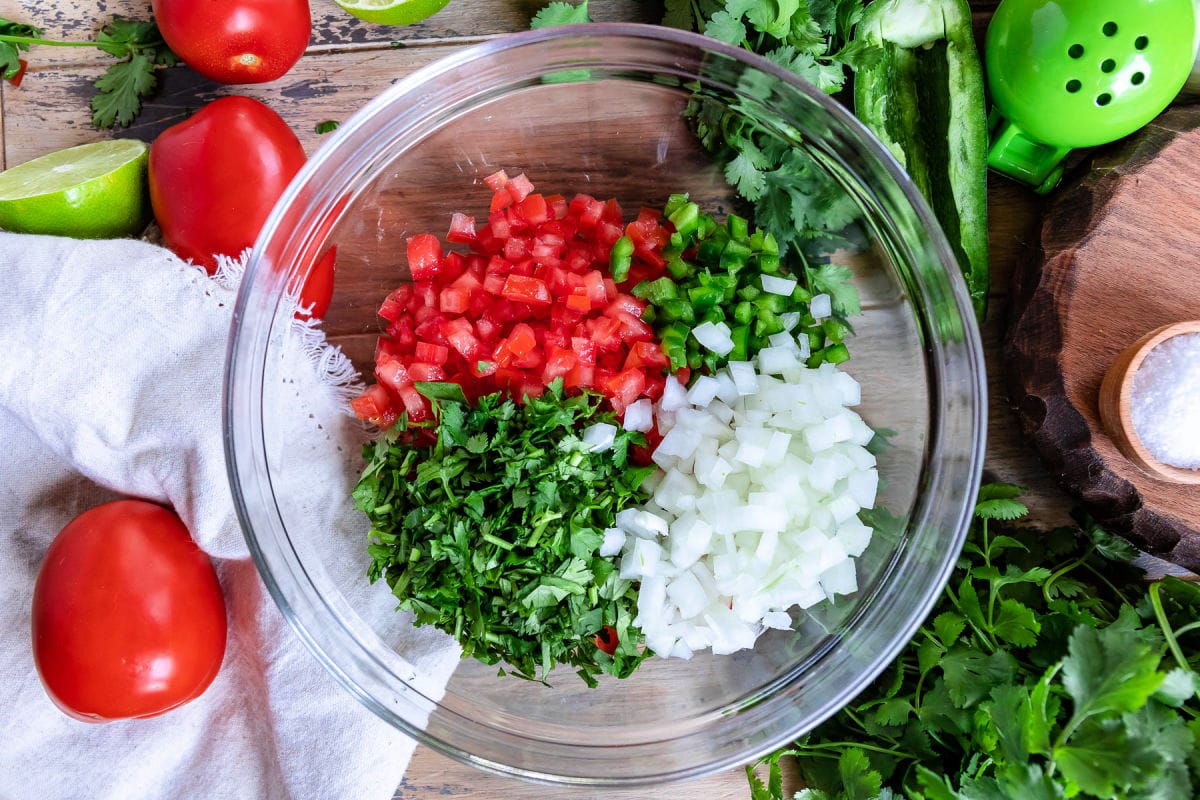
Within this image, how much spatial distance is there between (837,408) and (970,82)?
69 centimetres

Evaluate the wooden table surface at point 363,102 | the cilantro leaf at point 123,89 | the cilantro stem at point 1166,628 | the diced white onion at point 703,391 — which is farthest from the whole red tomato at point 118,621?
the cilantro stem at point 1166,628

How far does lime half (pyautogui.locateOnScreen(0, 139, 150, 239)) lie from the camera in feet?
5.12

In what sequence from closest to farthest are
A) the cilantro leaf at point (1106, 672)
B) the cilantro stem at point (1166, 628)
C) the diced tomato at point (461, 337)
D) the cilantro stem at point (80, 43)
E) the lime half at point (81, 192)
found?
the cilantro leaf at point (1106, 672) < the cilantro stem at point (1166, 628) < the diced tomato at point (461, 337) < the lime half at point (81, 192) < the cilantro stem at point (80, 43)

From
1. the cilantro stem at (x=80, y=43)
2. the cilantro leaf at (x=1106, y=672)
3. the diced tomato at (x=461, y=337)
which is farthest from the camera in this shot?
the cilantro stem at (x=80, y=43)

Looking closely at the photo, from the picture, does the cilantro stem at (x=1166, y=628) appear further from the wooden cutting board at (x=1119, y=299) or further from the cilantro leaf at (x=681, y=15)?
the cilantro leaf at (x=681, y=15)

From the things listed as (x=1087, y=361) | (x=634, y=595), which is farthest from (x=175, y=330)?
(x=1087, y=361)

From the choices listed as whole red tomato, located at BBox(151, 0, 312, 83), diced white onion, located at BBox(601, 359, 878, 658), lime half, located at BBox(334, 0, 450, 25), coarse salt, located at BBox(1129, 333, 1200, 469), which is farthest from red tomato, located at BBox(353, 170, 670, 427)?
coarse salt, located at BBox(1129, 333, 1200, 469)

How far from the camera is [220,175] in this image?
5.06ft

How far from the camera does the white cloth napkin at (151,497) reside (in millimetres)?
1562

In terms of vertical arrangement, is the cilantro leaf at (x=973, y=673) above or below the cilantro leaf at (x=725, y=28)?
below

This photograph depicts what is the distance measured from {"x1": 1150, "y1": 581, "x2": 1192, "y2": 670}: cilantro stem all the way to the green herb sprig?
2.03 m

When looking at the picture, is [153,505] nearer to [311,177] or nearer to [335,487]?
[335,487]

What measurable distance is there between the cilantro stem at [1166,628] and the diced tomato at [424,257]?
1.34 metres

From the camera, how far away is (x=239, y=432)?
145 centimetres
